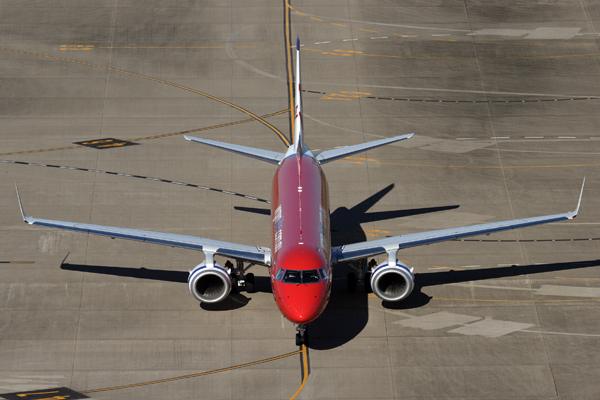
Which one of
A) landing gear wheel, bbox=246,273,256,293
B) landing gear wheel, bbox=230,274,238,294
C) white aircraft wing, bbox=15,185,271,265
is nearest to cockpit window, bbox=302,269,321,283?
white aircraft wing, bbox=15,185,271,265

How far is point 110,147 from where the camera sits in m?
43.7

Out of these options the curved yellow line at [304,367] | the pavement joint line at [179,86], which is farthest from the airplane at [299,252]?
the pavement joint line at [179,86]

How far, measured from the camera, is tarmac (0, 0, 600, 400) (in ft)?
106

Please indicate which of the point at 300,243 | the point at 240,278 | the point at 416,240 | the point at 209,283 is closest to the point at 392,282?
the point at 416,240

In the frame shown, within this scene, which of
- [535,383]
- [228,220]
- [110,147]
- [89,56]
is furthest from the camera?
[89,56]

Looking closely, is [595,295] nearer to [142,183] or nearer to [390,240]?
[390,240]

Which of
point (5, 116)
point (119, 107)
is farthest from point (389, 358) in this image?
point (5, 116)

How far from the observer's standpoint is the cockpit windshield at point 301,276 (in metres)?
30.0

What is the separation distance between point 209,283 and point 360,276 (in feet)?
26.0

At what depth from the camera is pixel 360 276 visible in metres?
35.0

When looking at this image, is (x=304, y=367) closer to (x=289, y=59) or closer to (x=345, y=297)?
(x=345, y=297)

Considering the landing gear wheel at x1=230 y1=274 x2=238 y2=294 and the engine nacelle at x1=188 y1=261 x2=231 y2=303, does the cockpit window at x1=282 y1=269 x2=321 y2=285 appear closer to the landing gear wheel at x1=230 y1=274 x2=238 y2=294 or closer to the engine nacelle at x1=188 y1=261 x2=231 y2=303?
the engine nacelle at x1=188 y1=261 x2=231 y2=303

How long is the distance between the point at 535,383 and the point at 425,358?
5.22m

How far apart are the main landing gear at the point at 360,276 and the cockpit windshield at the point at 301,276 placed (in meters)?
4.99
